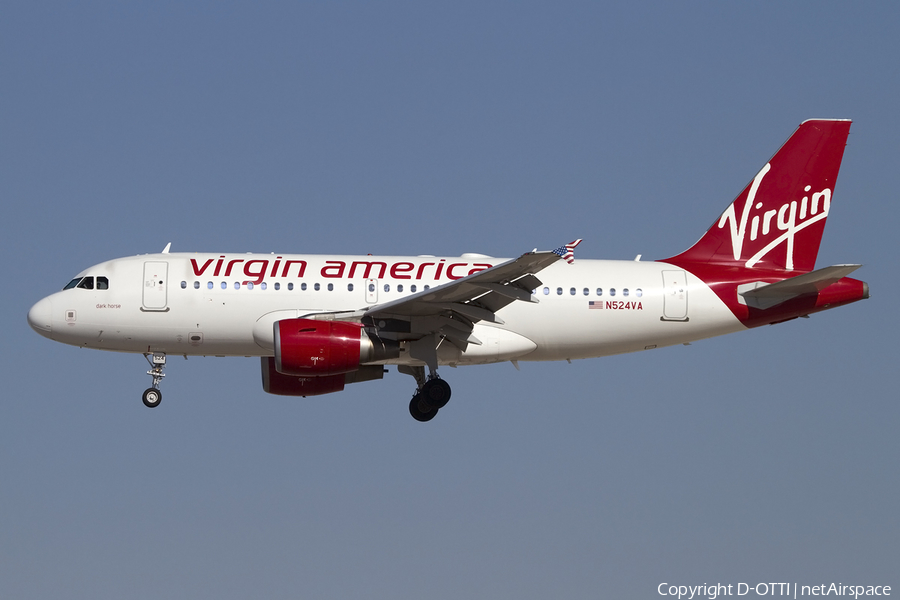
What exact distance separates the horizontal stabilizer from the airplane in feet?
0.12

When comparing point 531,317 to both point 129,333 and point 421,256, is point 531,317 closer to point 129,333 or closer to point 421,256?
point 421,256

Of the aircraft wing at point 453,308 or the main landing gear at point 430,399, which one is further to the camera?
the main landing gear at point 430,399

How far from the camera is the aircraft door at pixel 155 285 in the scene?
103ft

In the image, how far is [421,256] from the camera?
33000 mm

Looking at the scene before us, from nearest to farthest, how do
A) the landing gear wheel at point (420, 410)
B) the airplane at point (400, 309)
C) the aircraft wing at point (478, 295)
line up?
the aircraft wing at point (478, 295), the airplane at point (400, 309), the landing gear wheel at point (420, 410)

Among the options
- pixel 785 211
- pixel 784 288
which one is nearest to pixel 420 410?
pixel 784 288

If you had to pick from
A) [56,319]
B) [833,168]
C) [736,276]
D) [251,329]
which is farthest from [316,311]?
[833,168]

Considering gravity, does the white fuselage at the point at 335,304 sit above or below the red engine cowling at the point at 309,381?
above

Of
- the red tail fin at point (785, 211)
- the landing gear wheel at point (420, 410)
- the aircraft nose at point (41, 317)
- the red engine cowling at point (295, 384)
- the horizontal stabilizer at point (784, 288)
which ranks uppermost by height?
the red tail fin at point (785, 211)

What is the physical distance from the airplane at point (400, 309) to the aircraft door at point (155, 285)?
3 cm

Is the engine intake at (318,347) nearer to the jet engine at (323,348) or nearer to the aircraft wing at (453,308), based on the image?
the jet engine at (323,348)

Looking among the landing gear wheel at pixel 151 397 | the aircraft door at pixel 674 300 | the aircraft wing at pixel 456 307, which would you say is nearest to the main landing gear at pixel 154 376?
the landing gear wheel at pixel 151 397

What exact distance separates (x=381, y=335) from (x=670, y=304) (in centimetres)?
816

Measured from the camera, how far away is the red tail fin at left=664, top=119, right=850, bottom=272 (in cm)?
3428
